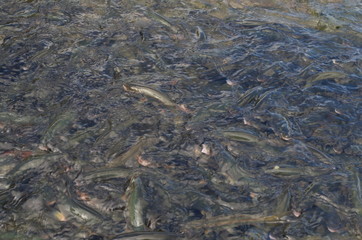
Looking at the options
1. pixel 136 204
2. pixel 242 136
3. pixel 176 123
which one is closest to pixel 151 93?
pixel 176 123

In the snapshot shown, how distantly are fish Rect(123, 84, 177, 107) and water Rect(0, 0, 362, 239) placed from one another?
36mm

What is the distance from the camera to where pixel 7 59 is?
791 cm

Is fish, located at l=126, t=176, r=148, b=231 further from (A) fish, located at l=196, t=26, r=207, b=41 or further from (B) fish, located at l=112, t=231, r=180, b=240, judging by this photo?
(A) fish, located at l=196, t=26, r=207, b=41

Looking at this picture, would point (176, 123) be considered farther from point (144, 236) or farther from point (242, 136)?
point (144, 236)

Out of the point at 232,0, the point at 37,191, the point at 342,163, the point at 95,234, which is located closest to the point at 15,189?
the point at 37,191

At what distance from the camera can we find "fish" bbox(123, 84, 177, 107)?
23.4 ft

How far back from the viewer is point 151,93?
23.5ft

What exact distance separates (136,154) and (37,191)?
1.39 m

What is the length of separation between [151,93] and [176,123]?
0.73m

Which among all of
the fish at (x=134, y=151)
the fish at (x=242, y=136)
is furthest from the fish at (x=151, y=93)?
the fish at (x=242, y=136)

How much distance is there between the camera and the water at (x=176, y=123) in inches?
206

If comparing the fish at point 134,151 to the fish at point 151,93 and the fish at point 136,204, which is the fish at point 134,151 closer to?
the fish at point 136,204

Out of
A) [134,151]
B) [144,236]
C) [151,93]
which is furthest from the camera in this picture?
[151,93]

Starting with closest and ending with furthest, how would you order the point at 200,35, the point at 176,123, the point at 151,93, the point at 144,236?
the point at 144,236 < the point at 176,123 < the point at 151,93 < the point at 200,35
